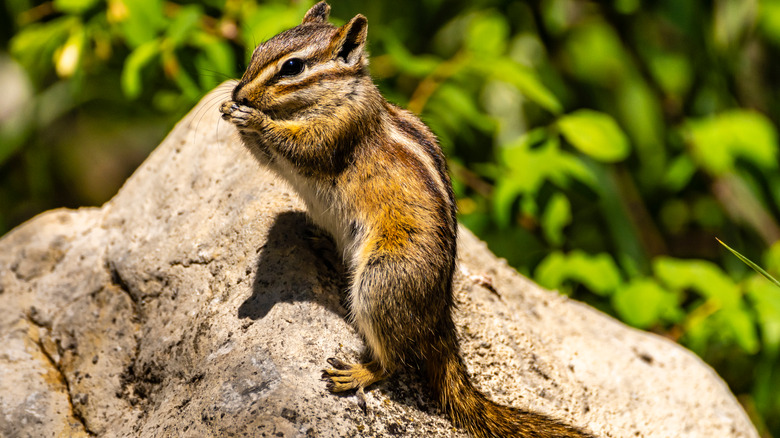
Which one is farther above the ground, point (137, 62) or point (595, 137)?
point (137, 62)

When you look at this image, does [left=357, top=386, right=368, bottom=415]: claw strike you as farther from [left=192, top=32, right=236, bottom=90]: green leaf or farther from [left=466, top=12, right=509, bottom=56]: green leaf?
[left=466, top=12, right=509, bottom=56]: green leaf

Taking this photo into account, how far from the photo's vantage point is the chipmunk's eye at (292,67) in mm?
2137

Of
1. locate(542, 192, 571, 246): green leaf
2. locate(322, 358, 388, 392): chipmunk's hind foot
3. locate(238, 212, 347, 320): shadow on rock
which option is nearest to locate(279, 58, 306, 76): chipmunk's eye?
locate(238, 212, 347, 320): shadow on rock

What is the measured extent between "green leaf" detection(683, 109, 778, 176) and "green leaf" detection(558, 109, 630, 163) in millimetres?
787

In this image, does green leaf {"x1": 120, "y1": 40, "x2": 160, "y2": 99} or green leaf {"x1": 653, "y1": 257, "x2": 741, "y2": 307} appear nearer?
green leaf {"x1": 120, "y1": 40, "x2": 160, "y2": 99}

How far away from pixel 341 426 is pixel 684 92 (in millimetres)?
3393

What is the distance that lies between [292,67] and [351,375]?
916 mm

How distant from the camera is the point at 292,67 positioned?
85.0 inches

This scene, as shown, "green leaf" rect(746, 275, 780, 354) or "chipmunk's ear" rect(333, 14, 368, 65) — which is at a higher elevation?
"chipmunk's ear" rect(333, 14, 368, 65)

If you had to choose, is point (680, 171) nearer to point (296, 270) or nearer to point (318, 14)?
point (318, 14)

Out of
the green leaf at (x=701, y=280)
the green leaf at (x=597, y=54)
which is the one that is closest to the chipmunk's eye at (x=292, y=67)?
the green leaf at (x=701, y=280)

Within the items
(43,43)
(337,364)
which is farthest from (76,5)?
(337,364)

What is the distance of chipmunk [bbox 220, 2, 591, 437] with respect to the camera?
2.08m

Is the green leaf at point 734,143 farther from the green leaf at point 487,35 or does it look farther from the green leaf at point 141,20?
the green leaf at point 141,20
